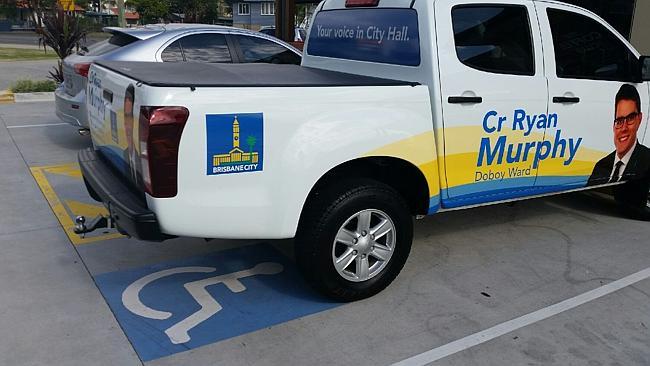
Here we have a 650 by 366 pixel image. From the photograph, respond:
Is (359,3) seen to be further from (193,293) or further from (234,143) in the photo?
(193,293)

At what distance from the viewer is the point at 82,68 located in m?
7.09

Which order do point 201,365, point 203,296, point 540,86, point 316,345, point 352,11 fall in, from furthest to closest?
point 352,11
point 540,86
point 203,296
point 316,345
point 201,365

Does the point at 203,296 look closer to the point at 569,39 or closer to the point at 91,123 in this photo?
the point at 91,123

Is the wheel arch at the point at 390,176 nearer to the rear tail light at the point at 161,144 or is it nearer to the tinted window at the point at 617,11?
the rear tail light at the point at 161,144

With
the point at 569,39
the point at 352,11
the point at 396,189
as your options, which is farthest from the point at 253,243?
the point at 569,39

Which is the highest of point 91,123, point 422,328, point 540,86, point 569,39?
point 569,39

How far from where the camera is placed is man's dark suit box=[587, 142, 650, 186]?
492 cm

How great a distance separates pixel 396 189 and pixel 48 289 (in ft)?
7.99

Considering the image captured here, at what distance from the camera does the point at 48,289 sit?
3914 millimetres

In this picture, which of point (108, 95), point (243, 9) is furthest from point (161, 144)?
point (243, 9)

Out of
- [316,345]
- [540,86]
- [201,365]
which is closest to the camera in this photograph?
[201,365]

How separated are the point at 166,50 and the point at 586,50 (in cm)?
456

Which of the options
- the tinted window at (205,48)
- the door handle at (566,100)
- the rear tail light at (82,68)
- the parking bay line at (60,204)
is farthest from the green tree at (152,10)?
the door handle at (566,100)

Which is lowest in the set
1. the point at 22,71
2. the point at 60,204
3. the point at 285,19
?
the point at 60,204
